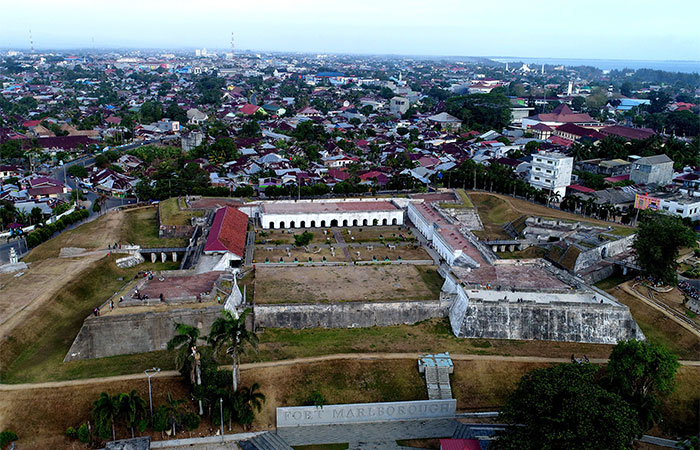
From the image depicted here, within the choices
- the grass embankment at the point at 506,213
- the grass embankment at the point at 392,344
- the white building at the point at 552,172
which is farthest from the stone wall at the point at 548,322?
the white building at the point at 552,172

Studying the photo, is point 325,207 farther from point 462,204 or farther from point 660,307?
point 660,307

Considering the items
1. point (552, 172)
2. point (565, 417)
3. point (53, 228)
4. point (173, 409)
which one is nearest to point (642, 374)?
point (565, 417)

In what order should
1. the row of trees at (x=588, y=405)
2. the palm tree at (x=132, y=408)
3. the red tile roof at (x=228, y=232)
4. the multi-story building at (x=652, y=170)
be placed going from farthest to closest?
1. the multi-story building at (x=652, y=170)
2. the red tile roof at (x=228, y=232)
3. the palm tree at (x=132, y=408)
4. the row of trees at (x=588, y=405)

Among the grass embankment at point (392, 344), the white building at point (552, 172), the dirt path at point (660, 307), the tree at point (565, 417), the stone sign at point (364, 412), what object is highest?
the white building at point (552, 172)

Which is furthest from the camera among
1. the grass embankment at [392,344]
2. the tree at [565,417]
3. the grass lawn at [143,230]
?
the grass lawn at [143,230]

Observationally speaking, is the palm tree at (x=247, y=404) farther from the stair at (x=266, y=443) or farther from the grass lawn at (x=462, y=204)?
the grass lawn at (x=462, y=204)

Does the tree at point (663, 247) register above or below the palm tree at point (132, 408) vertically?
above
